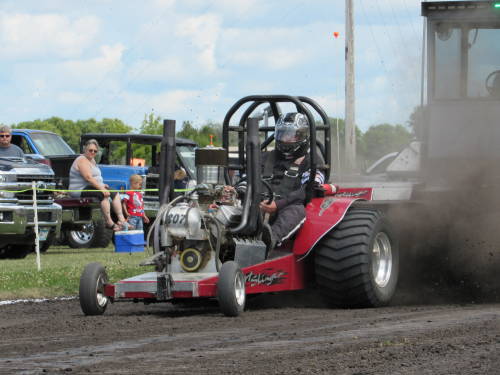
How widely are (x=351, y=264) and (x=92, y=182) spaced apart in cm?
900

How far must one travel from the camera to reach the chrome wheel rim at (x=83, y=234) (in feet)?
62.2

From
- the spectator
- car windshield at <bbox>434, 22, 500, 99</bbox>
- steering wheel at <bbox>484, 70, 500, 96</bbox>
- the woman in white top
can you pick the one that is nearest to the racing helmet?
car windshield at <bbox>434, 22, 500, 99</bbox>

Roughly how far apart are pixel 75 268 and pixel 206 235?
15.0 feet

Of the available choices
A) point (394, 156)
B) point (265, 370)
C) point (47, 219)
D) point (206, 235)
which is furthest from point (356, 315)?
point (47, 219)

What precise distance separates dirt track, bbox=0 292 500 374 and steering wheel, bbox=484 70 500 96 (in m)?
2.88

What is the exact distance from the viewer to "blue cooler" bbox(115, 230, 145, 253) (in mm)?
17078

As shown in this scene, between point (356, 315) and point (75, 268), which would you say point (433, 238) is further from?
point (75, 268)

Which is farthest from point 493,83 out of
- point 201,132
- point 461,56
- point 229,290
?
point 201,132

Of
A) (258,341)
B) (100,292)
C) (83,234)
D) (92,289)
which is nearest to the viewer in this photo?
(258,341)

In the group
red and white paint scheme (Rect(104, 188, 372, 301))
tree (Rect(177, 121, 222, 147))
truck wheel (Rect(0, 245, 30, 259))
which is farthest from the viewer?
tree (Rect(177, 121, 222, 147))

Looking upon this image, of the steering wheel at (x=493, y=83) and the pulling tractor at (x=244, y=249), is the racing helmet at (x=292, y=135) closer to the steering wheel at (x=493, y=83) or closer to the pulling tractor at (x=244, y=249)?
the pulling tractor at (x=244, y=249)

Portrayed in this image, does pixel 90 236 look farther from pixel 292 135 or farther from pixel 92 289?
pixel 92 289

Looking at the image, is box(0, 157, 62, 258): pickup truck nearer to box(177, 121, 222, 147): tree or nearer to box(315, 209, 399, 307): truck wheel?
box(315, 209, 399, 307): truck wheel

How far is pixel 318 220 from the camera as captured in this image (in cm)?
929
